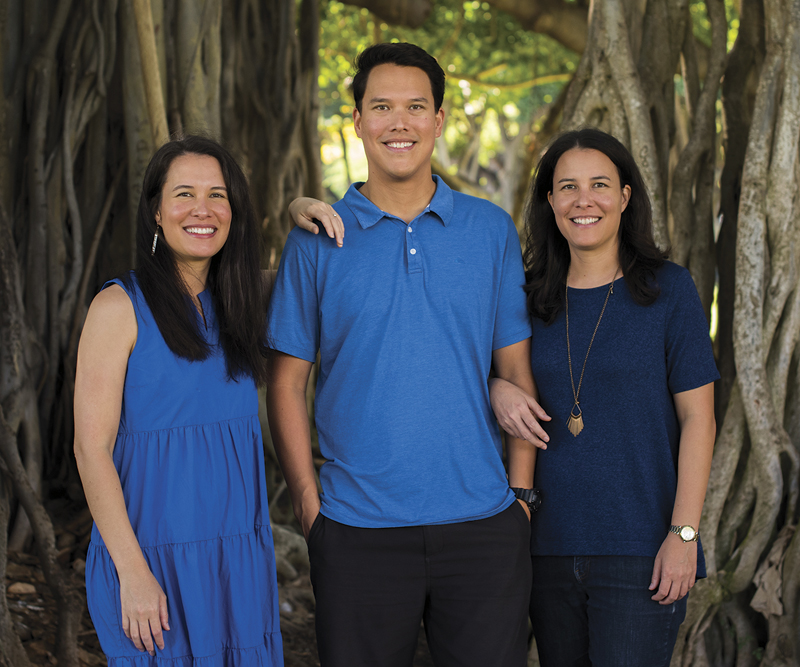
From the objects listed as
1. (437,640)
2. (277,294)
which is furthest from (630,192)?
(437,640)

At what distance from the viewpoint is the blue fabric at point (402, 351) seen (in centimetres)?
143

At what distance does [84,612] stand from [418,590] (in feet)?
4.88

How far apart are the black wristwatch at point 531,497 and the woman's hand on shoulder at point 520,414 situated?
0.09 metres

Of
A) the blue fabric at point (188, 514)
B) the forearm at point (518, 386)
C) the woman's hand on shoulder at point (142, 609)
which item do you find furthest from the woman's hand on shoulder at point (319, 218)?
the woman's hand on shoulder at point (142, 609)

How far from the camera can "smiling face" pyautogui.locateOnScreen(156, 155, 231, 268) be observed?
4.71 ft

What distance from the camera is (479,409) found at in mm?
1479

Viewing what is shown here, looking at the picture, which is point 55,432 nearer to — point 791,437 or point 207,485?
point 207,485

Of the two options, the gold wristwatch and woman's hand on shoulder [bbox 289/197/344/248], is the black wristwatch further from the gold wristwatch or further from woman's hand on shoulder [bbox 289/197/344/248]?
woman's hand on shoulder [bbox 289/197/344/248]

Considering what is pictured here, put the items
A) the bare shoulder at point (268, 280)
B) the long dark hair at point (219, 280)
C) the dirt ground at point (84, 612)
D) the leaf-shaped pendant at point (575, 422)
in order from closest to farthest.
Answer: the long dark hair at point (219, 280), the leaf-shaped pendant at point (575, 422), the bare shoulder at point (268, 280), the dirt ground at point (84, 612)

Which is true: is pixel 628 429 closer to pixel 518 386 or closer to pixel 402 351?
pixel 518 386

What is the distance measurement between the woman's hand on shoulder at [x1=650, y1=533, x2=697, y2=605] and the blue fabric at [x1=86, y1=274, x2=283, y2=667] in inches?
29.2

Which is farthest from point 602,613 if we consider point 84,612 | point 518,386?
point 84,612

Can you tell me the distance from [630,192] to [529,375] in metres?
0.44

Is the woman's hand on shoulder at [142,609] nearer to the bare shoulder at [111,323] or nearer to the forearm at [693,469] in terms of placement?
the bare shoulder at [111,323]
